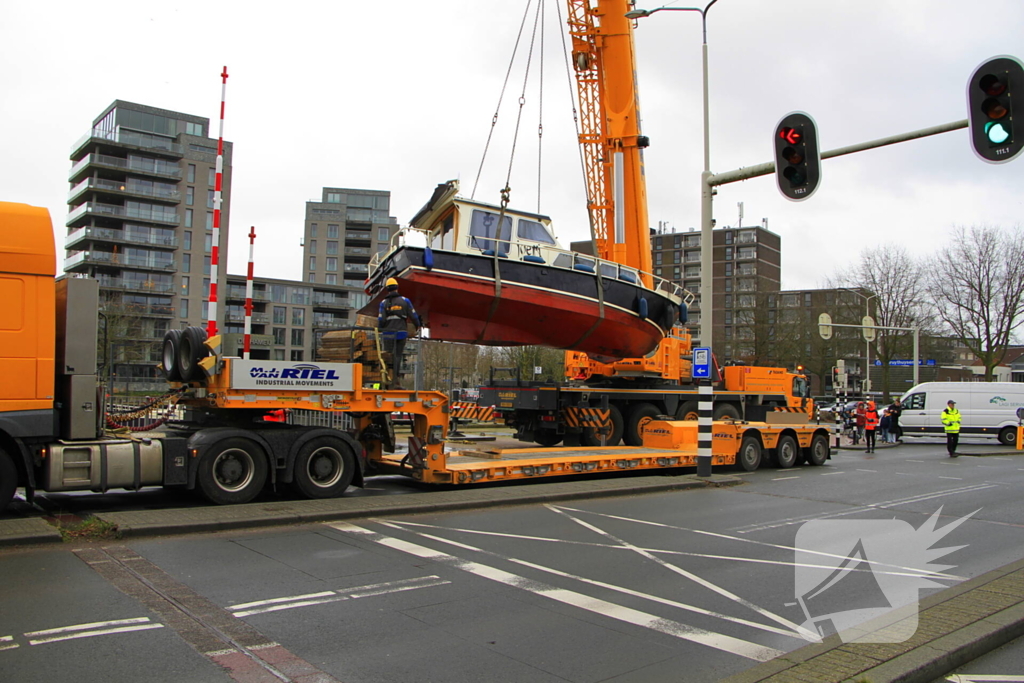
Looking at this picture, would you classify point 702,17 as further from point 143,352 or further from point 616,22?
point 143,352

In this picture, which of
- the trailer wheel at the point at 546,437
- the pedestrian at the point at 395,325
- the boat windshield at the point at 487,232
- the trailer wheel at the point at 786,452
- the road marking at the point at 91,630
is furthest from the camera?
the trailer wheel at the point at 546,437

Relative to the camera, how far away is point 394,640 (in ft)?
16.9

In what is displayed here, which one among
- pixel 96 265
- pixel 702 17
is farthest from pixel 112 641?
pixel 96 265

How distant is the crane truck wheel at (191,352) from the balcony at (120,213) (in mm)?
60731

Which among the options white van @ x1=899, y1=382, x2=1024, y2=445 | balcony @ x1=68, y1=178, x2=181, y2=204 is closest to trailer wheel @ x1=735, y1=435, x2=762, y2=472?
white van @ x1=899, y1=382, x2=1024, y2=445

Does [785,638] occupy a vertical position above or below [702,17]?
below

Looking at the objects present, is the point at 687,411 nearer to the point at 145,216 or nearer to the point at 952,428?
the point at 952,428

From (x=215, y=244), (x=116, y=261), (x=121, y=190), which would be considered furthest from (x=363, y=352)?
(x=121, y=190)

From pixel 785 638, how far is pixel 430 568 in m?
3.15

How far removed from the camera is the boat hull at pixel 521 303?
1395cm

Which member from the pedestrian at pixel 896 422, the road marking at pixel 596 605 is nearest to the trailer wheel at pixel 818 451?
the pedestrian at pixel 896 422

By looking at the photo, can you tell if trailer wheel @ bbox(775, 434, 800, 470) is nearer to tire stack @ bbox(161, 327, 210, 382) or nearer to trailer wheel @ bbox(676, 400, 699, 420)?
trailer wheel @ bbox(676, 400, 699, 420)

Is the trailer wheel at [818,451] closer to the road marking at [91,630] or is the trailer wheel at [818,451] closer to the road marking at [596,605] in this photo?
the road marking at [596,605]

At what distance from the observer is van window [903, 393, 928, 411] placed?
2930cm
